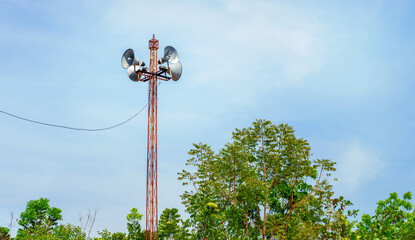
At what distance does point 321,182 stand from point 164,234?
8.35 meters

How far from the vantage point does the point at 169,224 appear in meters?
20.1

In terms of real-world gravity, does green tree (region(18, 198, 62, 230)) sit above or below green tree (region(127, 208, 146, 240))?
above

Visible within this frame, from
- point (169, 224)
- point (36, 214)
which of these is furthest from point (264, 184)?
point (36, 214)

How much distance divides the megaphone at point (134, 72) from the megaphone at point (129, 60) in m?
0.17

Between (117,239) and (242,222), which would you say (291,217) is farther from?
(117,239)

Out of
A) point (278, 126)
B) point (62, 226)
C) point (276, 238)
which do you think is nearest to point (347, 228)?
point (276, 238)

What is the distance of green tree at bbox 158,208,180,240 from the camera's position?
20.0 m

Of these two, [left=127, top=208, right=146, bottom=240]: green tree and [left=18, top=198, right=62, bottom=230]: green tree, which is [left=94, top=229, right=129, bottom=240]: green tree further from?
[left=18, top=198, right=62, bottom=230]: green tree

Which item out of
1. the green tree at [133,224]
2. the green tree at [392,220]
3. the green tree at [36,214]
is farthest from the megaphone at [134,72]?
the green tree at [36,214]

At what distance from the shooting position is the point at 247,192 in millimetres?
21531

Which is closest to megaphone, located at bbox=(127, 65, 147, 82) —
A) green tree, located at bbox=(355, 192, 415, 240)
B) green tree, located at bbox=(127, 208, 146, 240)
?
green tree, located at bbox=(127, 208, 146, 240)

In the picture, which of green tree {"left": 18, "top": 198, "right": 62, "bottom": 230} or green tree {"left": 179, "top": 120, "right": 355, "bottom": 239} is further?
green tree {"left": 18, "top": 198, "right": 62, "bottom": 230}

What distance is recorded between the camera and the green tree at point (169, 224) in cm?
2000

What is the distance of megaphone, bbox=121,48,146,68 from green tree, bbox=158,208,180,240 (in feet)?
21.2
